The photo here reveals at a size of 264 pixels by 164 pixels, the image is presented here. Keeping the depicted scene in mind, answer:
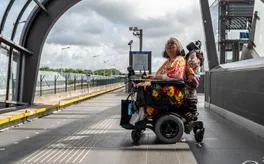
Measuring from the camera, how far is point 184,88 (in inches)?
405

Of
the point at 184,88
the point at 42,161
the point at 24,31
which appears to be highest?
the point at 24,31

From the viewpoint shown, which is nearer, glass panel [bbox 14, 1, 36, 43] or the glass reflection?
the glass reflection

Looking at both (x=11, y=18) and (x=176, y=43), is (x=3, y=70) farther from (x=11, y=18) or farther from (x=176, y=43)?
(x=176, y=43)

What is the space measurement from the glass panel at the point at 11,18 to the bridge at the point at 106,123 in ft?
0.62

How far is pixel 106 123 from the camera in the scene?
14.8m

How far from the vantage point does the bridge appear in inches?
355

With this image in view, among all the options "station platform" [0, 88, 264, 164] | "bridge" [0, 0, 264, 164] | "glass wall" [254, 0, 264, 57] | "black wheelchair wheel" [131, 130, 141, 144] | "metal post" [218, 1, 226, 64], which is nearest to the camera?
"station platform" [0, 88, 264, 164]

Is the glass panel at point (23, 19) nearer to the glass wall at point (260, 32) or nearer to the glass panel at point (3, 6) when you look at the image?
the glass panel at point (3, 6)

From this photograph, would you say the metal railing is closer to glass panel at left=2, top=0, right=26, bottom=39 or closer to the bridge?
the bridge

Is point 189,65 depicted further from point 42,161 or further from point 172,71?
point 42,161

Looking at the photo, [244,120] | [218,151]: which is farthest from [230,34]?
[218,151]

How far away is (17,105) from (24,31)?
2.60 meters

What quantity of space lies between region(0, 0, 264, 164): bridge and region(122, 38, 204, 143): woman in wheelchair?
286 mm

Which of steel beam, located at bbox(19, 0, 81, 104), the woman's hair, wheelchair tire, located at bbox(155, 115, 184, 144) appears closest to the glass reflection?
steel beam, located at bbox(19, 0, 81, 104)
